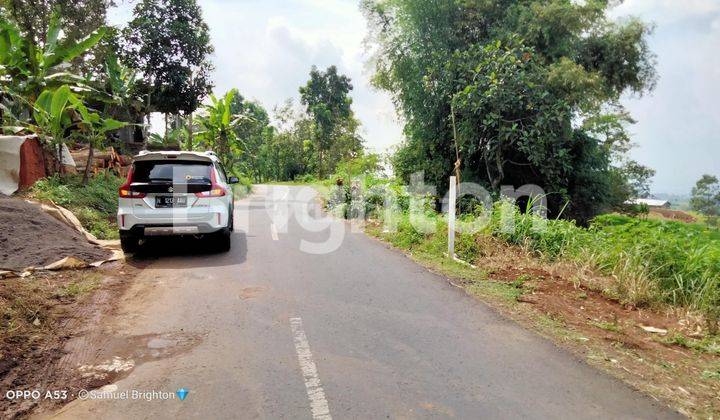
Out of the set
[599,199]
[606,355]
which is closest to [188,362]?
[606,355]

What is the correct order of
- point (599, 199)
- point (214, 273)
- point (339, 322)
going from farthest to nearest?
point (599, 199)
point (214, 273)
point (339, 322)

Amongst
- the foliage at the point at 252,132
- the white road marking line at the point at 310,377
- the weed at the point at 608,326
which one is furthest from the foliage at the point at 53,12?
the foliage at the point at 252,132

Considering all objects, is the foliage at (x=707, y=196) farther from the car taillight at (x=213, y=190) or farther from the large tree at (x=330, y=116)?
the car taillight at (x=213, y=190)

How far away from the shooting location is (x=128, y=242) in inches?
317

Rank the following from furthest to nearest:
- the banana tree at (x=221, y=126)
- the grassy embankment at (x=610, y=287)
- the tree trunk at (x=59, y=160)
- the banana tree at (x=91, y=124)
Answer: the banana tree at (x=221, y=126) → the tree trunk at (x=59, y=160) → the banana tree at (x=91, y=124) → the grassy embankment at (x=610, y=287)

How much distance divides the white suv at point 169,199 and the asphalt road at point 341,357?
3.23 feet

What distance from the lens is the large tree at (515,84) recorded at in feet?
48.8

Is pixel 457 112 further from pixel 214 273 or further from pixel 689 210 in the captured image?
pixel 689 210

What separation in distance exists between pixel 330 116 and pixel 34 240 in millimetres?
41099

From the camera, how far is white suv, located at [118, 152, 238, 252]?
782cm

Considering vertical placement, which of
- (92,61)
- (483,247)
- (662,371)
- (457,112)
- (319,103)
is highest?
(319,103)

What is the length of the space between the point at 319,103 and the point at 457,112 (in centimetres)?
3460

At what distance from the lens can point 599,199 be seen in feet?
57.5

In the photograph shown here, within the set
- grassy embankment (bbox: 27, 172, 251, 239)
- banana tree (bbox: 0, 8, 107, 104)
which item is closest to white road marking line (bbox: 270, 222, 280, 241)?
grassy embankment (bbox: 27, 172, 251, 239)
